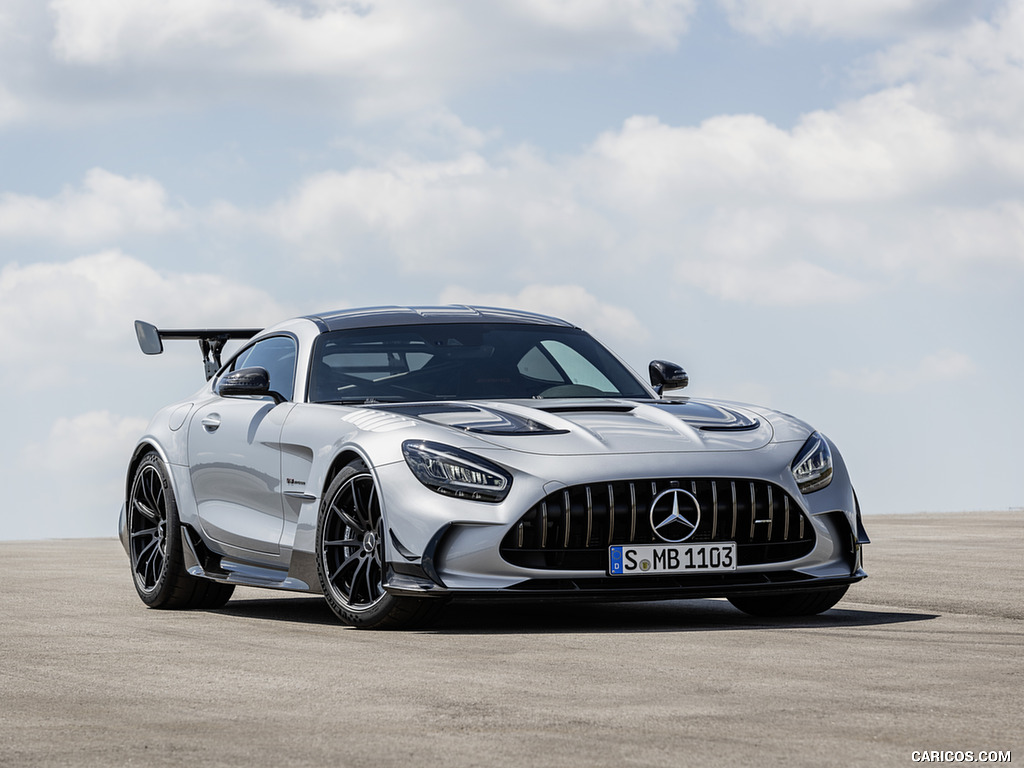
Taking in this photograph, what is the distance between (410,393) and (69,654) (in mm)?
2331

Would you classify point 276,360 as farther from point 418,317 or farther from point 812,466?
point 812,466

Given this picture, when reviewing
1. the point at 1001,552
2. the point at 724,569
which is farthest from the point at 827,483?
the point at 1001,552

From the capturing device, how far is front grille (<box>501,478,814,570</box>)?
6.94 m

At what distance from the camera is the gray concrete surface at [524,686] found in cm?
417

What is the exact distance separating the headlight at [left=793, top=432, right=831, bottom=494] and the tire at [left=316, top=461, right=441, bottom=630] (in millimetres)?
1713

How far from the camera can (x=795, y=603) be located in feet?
25.5

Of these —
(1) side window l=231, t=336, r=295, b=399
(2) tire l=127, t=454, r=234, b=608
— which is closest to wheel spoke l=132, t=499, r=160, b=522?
(2) tire l=127, t=454, r=234, b=608

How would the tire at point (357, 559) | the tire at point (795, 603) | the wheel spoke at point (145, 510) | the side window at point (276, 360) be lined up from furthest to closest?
the wheel spoke at point (145, 510) < the side window at point (276, 360) < the tire at point (795, 603) < the tire at point (357, 559)

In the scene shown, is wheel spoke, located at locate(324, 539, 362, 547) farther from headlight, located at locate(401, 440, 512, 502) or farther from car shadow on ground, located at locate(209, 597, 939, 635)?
headlight, located at locate(401, 440, 512, 502)

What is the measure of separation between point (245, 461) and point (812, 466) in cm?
286


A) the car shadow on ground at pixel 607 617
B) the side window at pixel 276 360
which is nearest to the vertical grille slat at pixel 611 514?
the car shadow on ground at pixel 607 617

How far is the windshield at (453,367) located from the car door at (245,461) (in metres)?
0.29

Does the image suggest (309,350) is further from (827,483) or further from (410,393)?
(827,483)

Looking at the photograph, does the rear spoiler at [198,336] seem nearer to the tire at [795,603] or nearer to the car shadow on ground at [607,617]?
the car shadow on ground at [607,617]
